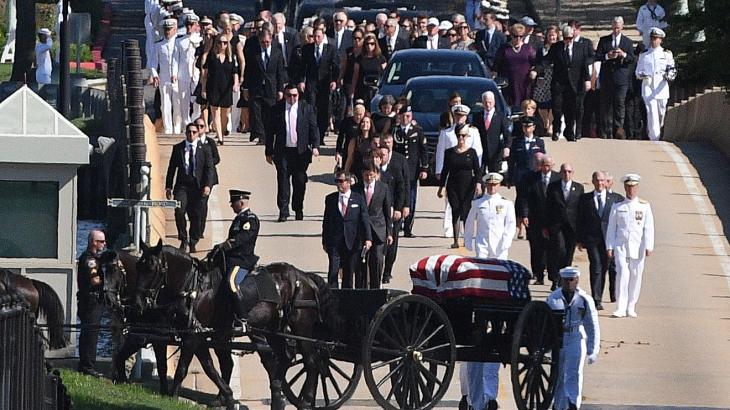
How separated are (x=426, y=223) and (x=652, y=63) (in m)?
7.09

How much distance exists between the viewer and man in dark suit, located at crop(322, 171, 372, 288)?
22594 mm

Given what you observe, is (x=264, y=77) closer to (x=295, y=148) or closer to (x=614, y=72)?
(x=295, y=148)

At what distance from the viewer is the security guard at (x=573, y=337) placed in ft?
59.0

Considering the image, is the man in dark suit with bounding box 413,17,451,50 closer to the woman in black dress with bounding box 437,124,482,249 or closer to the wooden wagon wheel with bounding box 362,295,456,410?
the woman in black dress with bounding box 437,124,482,249

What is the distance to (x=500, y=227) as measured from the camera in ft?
75.8

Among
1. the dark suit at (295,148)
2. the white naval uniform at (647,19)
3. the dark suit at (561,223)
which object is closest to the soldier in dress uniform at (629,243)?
the dark suit at (561,223)

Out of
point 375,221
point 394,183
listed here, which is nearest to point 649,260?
point 394,183

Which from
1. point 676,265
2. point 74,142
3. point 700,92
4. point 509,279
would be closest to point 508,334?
point 509,279

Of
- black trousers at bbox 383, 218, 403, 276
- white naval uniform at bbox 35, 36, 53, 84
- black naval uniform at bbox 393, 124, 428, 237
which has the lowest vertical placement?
white naval uniform at bbox 35, 36, 53, 84

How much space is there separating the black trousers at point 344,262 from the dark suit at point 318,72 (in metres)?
9.40

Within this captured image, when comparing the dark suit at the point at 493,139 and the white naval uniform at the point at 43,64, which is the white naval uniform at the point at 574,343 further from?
the white naval uniform at the point at 43,64

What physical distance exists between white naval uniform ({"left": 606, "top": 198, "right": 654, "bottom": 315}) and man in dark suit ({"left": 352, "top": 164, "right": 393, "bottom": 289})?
2.69 m

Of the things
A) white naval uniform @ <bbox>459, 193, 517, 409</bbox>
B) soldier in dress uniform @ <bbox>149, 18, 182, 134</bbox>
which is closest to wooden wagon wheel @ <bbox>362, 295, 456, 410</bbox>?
white naval uniform @ <bbox>459, 193, 517, 409</bbox>

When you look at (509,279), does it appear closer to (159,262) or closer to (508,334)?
(508,334)
